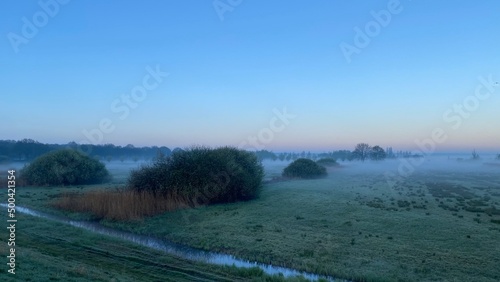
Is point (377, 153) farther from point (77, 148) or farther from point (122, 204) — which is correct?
point (122, 204)

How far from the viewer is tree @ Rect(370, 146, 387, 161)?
193 metres

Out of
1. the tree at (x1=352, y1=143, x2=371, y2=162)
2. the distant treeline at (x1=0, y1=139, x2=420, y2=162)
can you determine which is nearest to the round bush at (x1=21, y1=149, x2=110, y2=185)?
the distant treeline at (x1=0, y1=139, x2=420, y2=162)

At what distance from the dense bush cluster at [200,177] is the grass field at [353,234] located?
2721 millimetres

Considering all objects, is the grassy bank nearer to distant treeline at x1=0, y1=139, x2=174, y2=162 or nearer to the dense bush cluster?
the dense bush cluster

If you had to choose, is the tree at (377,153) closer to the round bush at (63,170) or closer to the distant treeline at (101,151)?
the distant treeline at (101,151)

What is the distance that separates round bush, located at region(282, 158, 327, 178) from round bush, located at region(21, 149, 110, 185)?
34.4m

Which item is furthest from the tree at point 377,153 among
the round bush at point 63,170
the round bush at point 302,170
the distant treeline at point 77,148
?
the round bush at point 63,170

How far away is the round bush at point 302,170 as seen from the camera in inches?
2854

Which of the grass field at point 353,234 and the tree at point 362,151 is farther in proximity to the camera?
the tree at point 362,151

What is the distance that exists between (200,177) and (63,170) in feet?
88.2

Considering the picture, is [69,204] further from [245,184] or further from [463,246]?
[463,246]

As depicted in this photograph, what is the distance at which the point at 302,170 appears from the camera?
2879 inches

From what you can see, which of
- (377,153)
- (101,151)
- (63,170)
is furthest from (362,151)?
(63,170)

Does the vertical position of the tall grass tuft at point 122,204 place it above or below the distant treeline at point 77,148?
below
